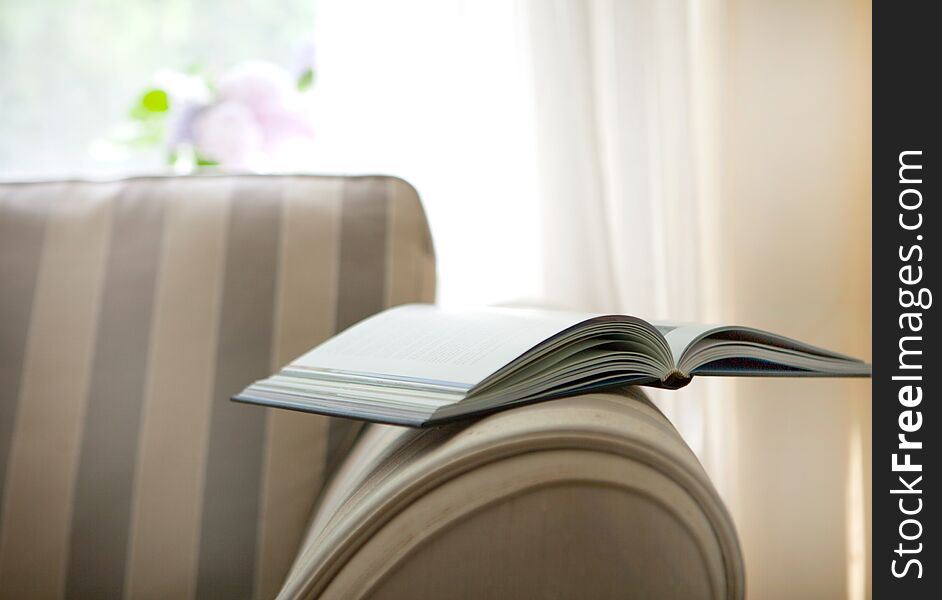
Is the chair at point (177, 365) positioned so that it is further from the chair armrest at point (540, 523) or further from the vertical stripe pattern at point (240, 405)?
the chair armrest at point (540, 523)

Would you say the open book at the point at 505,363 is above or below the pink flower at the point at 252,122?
below

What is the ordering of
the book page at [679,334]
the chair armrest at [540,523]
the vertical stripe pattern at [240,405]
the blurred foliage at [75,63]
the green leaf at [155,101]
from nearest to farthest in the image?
the chair armrest at [540,523] < the book page at [679,334] < the vertical stripe pattern at [240,405] < the green leaf at [155,101] < the blurred foliage at [75,63]

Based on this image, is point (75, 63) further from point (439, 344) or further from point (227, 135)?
point (439, 344)

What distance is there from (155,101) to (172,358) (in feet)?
2.36

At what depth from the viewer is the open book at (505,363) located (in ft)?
1.59

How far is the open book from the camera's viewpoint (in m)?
0.49

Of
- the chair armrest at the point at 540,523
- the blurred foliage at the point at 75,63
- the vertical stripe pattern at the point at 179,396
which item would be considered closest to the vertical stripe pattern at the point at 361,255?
Result: the vertical stripe pattern at the point at 179,396

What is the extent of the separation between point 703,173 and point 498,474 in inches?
38.7

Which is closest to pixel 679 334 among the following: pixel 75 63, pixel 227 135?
pixel 227 135

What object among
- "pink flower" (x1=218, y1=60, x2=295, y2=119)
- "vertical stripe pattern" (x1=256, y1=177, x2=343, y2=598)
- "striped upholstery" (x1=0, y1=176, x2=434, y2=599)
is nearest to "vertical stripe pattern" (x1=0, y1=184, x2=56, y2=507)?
"striped upholstery" (x1=0, y1=176, x2=434, y2=599)

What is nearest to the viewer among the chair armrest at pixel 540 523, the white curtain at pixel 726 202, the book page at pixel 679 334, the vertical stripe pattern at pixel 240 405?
the chair armrest at pixel 540 523

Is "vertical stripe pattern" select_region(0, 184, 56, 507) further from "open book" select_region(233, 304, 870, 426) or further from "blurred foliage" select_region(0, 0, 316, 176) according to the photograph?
"blurred foliage" select_region(0, 0, 316, 176)

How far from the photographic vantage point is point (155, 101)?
4.74ft
